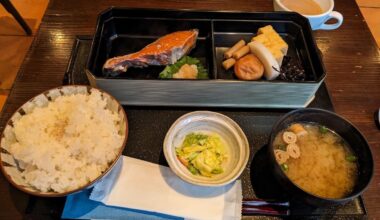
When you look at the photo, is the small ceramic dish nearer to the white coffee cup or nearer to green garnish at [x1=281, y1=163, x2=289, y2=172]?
green garnish at [x1=281, y1=163, x2=289, y2=172]

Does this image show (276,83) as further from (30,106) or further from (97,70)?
(30,106)

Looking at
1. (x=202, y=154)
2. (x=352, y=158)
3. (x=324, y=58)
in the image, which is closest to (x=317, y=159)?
(x=352, y=158)

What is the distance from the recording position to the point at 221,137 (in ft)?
4.14

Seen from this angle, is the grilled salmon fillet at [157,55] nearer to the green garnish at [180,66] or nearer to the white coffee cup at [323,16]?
the green garnish at [180,66]

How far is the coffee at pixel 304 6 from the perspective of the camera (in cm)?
172

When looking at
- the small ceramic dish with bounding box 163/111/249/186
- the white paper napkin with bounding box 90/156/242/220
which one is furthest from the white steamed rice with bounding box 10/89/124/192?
the small ceramic dish with bounding box 163/111/249/186

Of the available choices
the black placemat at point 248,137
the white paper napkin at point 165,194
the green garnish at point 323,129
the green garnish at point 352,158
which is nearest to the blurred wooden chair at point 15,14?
the black placemat at point 248,137

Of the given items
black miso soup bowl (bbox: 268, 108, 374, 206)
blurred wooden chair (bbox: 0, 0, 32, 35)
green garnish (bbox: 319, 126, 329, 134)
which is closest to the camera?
black miso soup bowl (bbox: 268, 108, 374, 206)

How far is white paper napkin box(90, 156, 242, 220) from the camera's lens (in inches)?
42.3

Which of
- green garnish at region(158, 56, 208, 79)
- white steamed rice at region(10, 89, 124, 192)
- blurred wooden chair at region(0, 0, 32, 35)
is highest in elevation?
white steamed rice at region(10, 89, 124, 192)

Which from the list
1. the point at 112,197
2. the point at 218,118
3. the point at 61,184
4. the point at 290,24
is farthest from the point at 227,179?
the point at 290,24

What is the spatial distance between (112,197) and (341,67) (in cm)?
130

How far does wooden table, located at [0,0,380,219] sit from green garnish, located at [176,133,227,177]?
1.96 ft

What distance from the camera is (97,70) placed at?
138 centimetres
